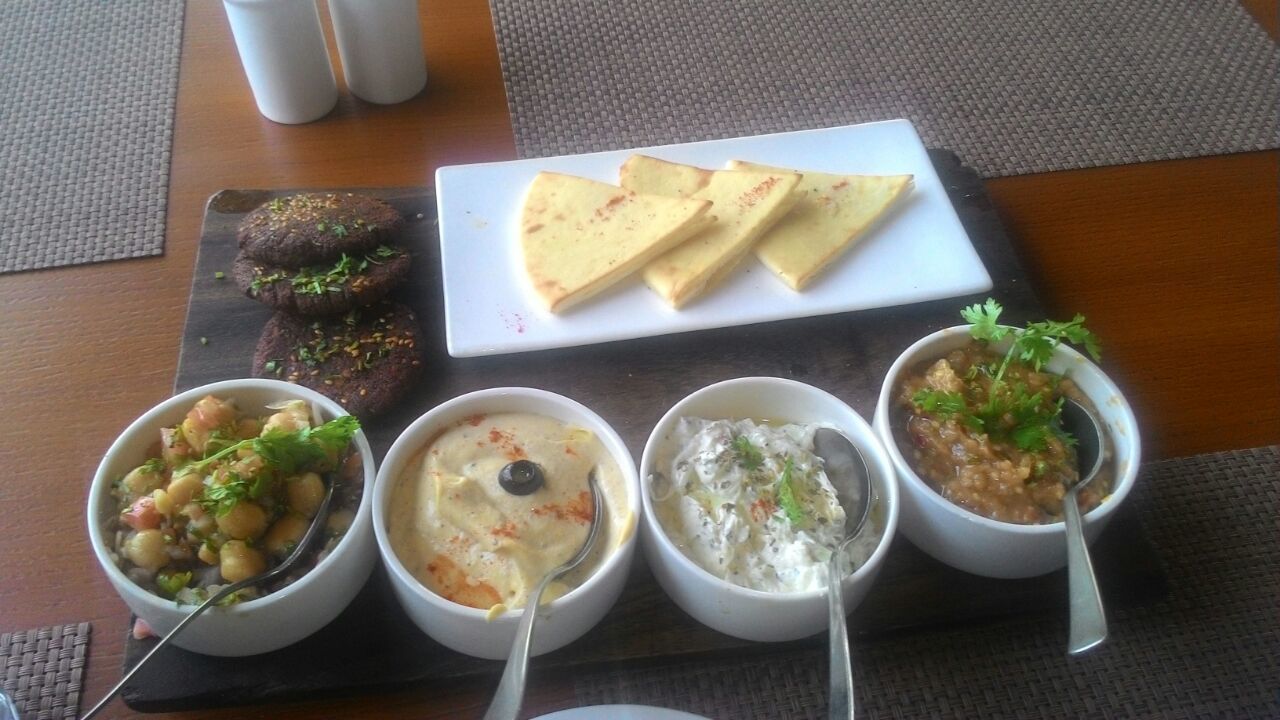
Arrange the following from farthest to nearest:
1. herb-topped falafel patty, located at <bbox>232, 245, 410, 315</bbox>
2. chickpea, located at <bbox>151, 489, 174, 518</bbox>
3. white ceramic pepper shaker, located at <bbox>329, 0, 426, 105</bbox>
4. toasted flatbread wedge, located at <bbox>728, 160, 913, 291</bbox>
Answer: white ceramic pepper shaker, located at <bbox>329, 0, 426, 105</bbox>
toasted flatbread wedge, located at <bbox>728, 160, 913, 291</bbox>
herb-topped falafel patty, located at <bbox>232, 245, 410, 315</bbox>
chickpea, located at <bbox>151, 489, 174, 518</bbox>

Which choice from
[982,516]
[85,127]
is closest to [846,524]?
[982,516]

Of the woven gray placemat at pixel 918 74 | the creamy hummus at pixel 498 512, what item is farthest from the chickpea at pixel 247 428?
the woven gray placemat at pixel 918 74

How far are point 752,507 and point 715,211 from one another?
67 centimetres

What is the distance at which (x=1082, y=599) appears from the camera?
121 centimetres

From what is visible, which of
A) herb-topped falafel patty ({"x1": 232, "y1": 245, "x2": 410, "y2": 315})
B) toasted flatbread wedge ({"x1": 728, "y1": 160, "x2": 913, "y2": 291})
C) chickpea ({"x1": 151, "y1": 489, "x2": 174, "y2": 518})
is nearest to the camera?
chickpea ({"x1": 151, "y1": 489, "x2": 174, "y2": 518})

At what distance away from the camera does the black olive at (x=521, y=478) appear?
1299 mm

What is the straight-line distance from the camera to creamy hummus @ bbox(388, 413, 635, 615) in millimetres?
1227

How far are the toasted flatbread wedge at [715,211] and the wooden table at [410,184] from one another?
437 mm

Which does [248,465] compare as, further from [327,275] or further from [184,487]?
[327,275]

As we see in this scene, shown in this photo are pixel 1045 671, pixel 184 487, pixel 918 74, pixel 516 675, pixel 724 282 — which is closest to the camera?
pixel 516 675

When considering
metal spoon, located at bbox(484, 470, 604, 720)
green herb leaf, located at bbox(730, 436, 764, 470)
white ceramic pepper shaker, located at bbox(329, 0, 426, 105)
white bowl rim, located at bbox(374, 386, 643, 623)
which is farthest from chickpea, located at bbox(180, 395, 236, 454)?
white ceramic pepper shaker, located at bbox(329, 0, 426, 105)

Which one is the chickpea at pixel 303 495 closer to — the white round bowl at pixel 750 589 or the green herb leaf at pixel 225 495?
the green herb leaf at pixel 225 495

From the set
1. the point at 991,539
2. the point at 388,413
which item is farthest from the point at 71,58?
the point at 991,539

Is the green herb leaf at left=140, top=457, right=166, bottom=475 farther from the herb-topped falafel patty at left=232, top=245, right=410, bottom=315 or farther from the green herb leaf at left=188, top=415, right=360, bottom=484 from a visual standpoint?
the herb-topped falafel patty at left=232, top=245, right=410, bottom=315
